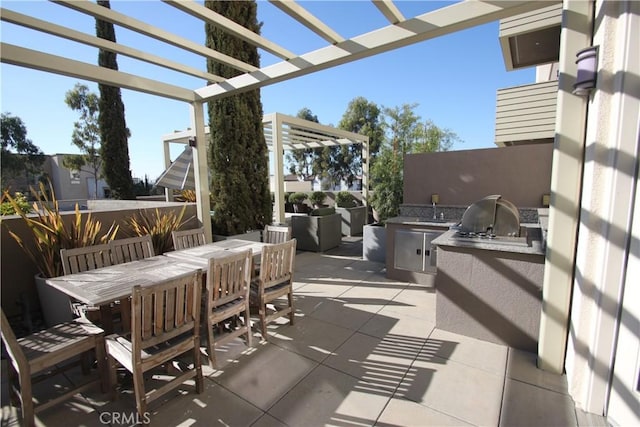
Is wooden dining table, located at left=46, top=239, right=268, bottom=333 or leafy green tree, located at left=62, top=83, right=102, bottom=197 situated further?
leafy green tree, located at left=62, top=83, right=102, bottom=197

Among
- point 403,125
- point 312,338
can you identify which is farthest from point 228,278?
point 403,125

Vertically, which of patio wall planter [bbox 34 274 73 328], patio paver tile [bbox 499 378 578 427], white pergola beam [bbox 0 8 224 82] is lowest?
patio paver tile [bbox 499 378 578 427]

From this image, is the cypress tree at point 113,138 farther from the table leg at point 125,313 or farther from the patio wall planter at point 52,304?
the table leg at point 125,313

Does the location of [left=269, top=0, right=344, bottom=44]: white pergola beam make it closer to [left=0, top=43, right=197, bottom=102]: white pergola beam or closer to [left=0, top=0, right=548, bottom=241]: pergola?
[left=0, top=0, right=548, bottom=241]: pergola

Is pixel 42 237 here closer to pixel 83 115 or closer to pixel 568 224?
pixel 568 224

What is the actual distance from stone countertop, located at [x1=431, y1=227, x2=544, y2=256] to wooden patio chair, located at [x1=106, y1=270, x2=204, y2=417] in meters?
2.38

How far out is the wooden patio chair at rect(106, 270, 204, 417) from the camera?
5.60ft

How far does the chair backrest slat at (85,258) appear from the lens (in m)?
2.65

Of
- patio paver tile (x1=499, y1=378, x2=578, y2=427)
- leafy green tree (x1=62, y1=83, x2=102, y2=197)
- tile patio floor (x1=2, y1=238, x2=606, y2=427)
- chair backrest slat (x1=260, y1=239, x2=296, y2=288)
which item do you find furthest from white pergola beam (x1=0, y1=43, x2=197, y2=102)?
leafy green tree (x1=62, y1=83, x2=102, y2=197)

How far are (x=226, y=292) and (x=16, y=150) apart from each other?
23346mm

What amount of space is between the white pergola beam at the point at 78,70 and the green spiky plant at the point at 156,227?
1837 mm

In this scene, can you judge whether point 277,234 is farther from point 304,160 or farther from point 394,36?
point 304,160

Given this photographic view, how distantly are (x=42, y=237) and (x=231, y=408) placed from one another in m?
2.87

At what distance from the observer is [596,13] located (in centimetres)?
183
